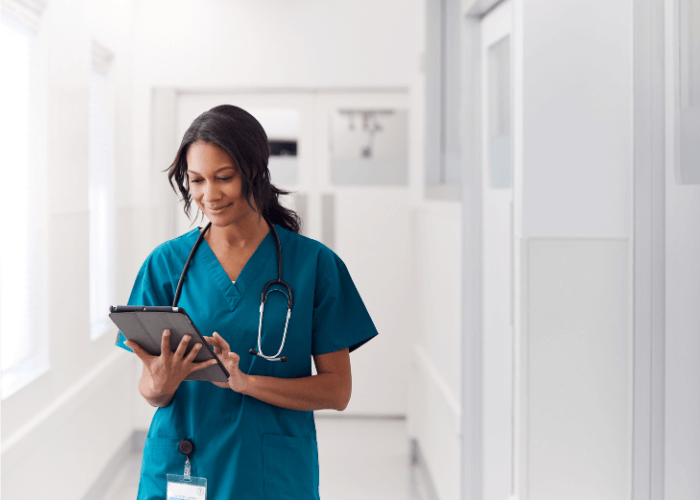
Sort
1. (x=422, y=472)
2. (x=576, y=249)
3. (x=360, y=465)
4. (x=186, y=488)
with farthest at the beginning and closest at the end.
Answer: (x=360, y=465) → (x=422, y=472) → (x=576, y=249) → (x=186, y=488)

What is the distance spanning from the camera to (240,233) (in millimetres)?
1212

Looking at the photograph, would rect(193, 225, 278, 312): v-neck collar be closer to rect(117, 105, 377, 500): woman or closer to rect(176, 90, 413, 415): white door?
rect(117, 105, 377, 500): woman

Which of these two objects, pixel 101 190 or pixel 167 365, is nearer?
pixel 167 365

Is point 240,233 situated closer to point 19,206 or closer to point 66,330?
point 19,206

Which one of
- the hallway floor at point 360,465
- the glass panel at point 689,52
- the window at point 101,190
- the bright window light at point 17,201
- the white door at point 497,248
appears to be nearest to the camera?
the glass panel at point 689,52

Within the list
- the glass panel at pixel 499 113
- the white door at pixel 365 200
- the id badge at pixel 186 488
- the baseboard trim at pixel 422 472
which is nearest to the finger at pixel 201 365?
the id badge at pixel 186 488

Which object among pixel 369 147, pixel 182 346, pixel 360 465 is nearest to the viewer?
pixel 182 346

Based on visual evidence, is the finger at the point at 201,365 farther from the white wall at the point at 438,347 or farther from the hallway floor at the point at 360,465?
the hallway floor at the point at 360,465

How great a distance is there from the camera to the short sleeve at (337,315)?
1.19 m

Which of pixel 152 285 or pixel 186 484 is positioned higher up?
pixel 152 285

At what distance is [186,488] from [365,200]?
2.98 metres

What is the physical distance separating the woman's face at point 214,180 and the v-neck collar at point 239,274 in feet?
0.44

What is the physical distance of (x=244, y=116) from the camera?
1.10 meters

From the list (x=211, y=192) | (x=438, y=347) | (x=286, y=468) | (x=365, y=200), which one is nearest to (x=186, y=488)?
(x=286, y=468)
